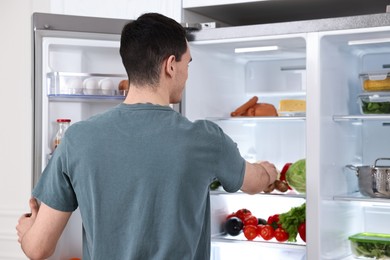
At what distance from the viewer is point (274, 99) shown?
3551mm

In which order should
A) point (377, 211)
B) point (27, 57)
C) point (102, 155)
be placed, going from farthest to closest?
point (27, 57) → point (377, 211) → point (102, 155)

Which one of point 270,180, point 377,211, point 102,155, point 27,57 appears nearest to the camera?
point 102,155

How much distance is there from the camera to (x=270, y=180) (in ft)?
7.09

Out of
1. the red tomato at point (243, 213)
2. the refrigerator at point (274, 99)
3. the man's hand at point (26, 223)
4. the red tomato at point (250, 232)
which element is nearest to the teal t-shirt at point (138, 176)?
the man's hand at point (26, 223)

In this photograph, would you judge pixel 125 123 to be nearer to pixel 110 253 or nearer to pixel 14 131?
pixel 110 253

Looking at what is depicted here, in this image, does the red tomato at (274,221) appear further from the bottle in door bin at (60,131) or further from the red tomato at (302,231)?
the bottle in door bin at (60,131)

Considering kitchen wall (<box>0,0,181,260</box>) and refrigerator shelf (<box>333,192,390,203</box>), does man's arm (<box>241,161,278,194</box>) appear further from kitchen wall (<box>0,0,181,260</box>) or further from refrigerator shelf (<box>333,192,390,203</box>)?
kitchen wall (<box>0,0,181,260</box>)

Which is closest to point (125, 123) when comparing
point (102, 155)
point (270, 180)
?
point (102, 155)

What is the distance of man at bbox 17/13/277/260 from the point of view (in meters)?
1.84

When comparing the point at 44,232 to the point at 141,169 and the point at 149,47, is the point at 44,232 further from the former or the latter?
the point at 149,47

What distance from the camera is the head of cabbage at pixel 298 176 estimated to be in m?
3.08

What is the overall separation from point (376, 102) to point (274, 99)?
2.30 feet

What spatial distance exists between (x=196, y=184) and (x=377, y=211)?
1580 mm

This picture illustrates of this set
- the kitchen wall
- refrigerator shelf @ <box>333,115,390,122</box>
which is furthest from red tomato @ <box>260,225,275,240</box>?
the kitchen wall
